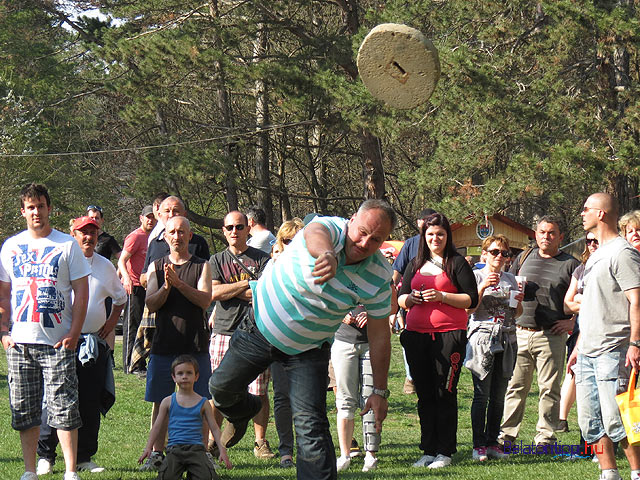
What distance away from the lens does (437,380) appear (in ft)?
24.4

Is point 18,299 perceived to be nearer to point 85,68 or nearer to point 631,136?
point 631,136

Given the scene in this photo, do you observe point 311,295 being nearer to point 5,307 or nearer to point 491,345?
point 5,307

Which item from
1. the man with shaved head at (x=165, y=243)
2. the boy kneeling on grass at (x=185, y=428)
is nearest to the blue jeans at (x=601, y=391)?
the boy kneeling on grass at (x=185, y=428)

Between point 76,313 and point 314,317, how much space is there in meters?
1.93

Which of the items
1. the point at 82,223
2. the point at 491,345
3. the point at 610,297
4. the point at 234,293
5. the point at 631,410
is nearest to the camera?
the point at 631,410

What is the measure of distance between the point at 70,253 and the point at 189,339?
4.09 ft

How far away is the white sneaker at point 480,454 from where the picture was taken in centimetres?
764

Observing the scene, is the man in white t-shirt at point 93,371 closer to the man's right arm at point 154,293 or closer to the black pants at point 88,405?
the black pants at point 88,405

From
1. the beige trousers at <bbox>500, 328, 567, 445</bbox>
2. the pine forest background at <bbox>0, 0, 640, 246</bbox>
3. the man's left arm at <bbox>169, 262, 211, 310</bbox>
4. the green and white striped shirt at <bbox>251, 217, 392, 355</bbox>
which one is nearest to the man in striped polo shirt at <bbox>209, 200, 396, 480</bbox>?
the green and white striped shirt at <bbox>251, 217, 392, 355</bbox>

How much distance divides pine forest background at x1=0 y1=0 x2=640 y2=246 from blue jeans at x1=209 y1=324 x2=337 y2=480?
12.9 meters

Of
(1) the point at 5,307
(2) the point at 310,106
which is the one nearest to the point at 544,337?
(1) the point at 5,307

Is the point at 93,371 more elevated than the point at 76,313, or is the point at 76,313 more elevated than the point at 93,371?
the point at 76,313

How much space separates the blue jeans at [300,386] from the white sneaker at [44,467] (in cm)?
179

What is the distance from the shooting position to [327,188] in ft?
112
